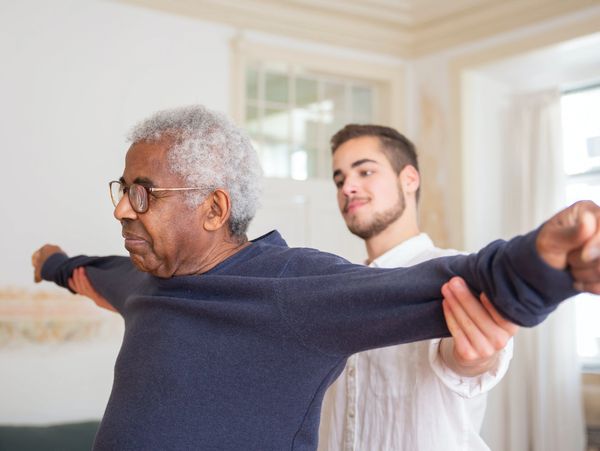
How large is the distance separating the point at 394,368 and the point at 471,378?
0.38 meters

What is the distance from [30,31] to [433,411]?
3.29m

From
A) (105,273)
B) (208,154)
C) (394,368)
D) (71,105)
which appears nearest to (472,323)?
(208,154)

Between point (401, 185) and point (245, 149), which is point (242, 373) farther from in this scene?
point (401, 185)

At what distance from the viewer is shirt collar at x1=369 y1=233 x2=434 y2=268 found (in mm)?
2191

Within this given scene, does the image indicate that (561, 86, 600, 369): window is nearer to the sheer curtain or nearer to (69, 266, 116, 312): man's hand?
the sheer curtain

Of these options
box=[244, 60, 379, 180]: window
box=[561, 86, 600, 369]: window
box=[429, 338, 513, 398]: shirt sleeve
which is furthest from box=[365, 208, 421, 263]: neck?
box=[561, 86, 600, 369]: window

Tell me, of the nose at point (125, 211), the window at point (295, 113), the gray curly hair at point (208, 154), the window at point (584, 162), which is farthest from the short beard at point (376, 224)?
the window at point (584, 162)

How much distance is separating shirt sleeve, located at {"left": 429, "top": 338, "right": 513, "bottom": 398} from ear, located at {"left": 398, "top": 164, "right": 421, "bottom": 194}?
72 centimetres

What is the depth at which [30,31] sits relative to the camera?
13.3 ft

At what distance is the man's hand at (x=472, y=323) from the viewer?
1.12 m

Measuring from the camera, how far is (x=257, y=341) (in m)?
1.39

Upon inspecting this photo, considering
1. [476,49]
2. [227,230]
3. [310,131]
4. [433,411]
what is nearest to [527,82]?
[476,49]

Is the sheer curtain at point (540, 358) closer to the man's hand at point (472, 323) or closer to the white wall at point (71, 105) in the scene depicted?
the white wall at point (71, 105)

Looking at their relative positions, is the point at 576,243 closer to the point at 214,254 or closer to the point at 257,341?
the point at 257,341
